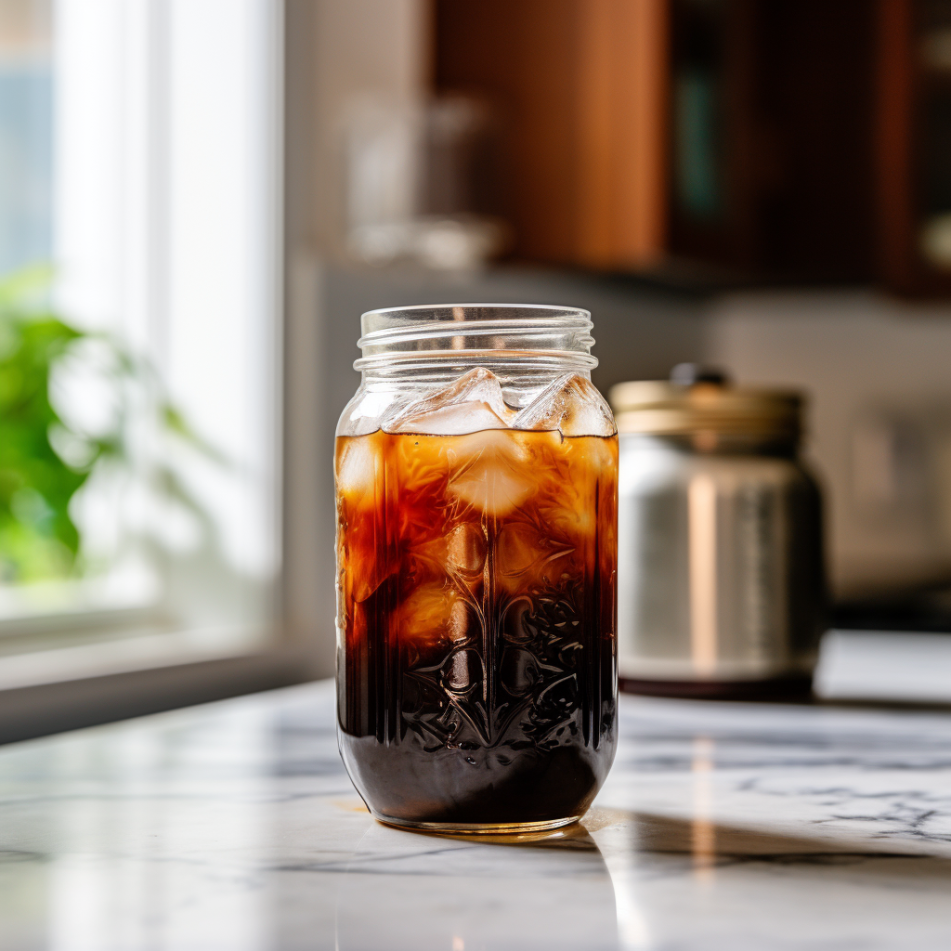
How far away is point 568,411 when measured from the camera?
1.97ft

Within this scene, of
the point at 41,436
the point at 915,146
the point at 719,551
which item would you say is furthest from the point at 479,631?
the point at 915,146

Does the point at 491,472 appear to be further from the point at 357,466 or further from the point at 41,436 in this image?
the point at 41,436

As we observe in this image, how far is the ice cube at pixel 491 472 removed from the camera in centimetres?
57

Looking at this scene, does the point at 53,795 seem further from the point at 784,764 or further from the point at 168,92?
the point at 168,92

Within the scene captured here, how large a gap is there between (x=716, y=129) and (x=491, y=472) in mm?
1762

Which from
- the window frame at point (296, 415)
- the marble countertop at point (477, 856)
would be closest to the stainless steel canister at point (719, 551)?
the marble countertop at point (477, 856)

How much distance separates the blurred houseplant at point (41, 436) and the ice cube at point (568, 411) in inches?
41.2

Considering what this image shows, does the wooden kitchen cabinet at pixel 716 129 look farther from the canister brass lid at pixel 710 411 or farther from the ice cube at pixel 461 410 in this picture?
the ice cube at pixel 461 410

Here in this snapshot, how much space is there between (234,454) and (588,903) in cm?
129

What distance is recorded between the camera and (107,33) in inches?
64.2

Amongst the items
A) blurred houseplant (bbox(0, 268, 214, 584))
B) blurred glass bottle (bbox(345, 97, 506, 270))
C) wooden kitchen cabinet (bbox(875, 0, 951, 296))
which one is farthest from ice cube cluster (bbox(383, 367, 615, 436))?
wooden kitchen cabinet (bbox(875, 0, 951, 296))

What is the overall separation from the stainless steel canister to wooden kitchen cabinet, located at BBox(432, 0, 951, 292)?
0.99 metres

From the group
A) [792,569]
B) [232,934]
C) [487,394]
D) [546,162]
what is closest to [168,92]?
[546,162]

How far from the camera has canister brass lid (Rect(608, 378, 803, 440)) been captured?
1.02 metres
